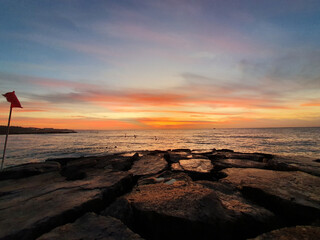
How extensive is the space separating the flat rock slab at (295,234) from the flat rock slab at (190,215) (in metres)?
0.52

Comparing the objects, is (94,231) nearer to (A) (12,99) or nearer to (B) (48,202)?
(B) (48,202)

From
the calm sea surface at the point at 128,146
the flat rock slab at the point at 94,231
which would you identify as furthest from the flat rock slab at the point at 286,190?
the calm sea surface at the point at 128,146

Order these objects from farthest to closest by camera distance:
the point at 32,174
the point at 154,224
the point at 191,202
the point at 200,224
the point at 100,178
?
the point at 32,174 < the point at 100,178 < the point at 191,202 < the point at 154,224 < the point at 200,224

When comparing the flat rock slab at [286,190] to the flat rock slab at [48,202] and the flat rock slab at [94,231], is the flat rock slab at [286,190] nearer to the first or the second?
the flat rock slab at [94,231]

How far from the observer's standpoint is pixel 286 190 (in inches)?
156

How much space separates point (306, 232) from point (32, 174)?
894cm

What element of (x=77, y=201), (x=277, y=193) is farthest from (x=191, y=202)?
(x=77, y=201)

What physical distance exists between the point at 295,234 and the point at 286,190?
1869mm

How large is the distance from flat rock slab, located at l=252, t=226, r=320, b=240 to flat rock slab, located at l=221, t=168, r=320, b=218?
0.77m

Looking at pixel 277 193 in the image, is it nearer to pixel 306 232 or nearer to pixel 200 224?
pixel 306 232

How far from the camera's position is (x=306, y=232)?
2.47m

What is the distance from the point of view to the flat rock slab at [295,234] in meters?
2.35

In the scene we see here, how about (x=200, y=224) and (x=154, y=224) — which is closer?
(x=200, y=224)

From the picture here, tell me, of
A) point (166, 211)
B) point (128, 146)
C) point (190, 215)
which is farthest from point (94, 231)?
point (128, 146)
